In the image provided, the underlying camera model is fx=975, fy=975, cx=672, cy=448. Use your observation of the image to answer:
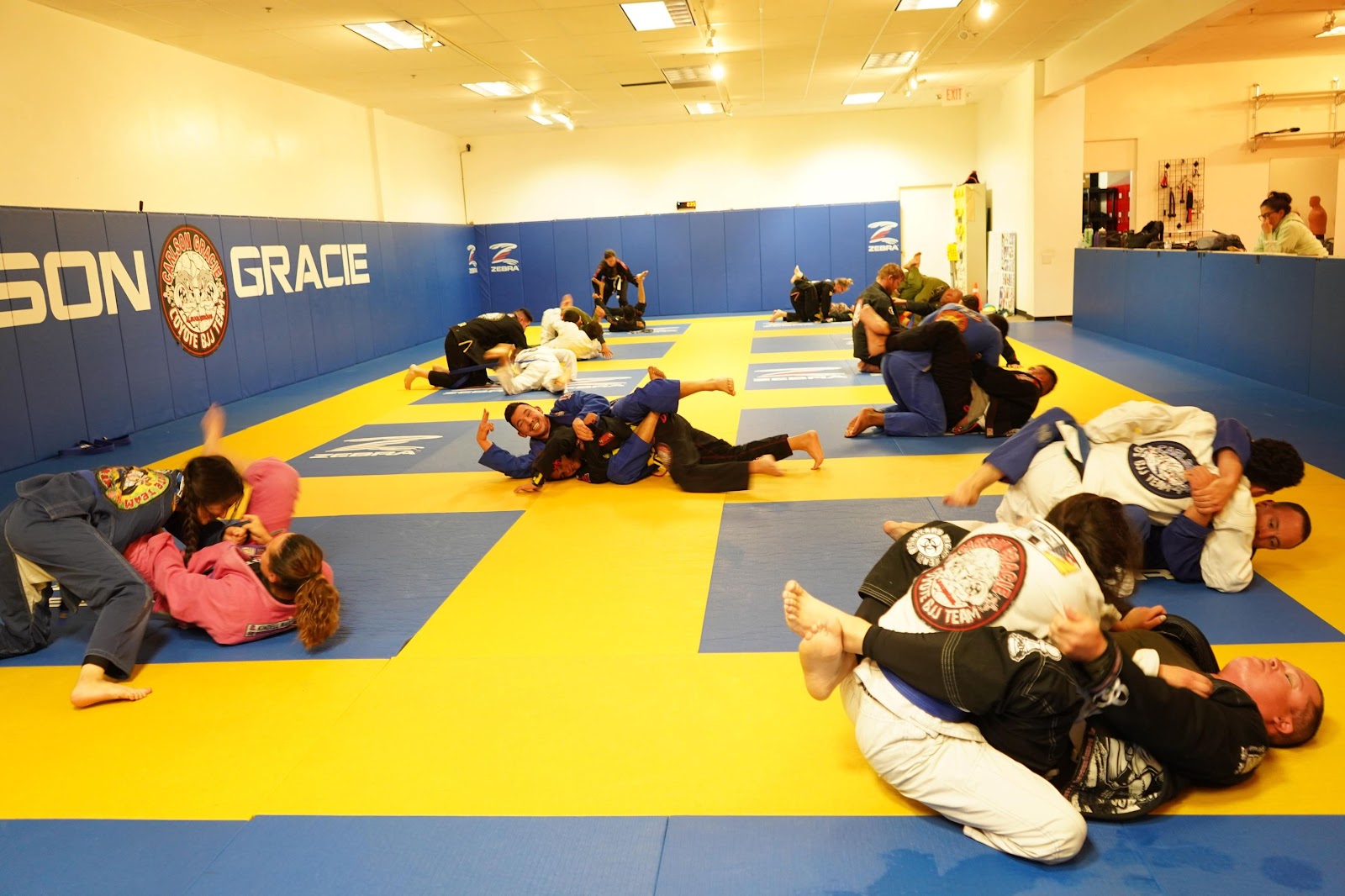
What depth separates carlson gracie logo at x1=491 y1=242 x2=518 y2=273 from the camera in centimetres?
2303

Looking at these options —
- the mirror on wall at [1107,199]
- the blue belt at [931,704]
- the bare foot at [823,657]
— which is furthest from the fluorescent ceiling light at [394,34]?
the mirror on wall at [1107,199]

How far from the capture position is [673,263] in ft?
74.8

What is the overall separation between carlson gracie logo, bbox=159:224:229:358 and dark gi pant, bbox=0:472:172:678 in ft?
24.7

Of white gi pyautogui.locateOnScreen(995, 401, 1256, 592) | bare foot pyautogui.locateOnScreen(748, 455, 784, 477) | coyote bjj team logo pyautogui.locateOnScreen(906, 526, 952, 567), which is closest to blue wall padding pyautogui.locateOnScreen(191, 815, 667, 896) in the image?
coyote bjj team logo pyautogui.locateOnScreen(906, 526, 952, 567)

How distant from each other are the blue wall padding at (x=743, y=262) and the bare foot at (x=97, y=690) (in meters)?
19.6

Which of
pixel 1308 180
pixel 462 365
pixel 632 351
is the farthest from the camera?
pixel 1308 180

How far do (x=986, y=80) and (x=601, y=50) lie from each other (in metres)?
8.41

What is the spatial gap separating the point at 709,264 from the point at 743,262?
80 centimetres

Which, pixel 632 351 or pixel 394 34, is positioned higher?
Answer: pixel 394 34

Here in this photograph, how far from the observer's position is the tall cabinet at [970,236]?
20.4m

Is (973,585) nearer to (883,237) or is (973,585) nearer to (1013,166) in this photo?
(1013,166)

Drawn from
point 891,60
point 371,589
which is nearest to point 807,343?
point 891,60

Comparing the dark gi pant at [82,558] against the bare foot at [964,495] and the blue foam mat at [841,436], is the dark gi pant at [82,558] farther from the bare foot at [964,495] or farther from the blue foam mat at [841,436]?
the blue foam mat at [841,436]

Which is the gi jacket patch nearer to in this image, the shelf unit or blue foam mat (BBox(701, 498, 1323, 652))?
blue foam mat (BBox(701, 498, 1323, 652))
